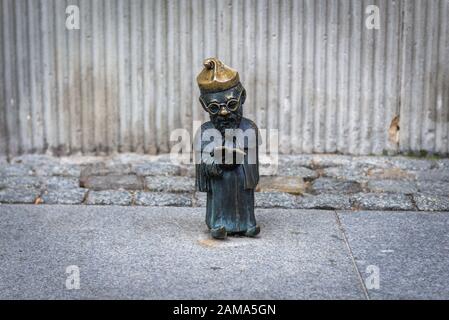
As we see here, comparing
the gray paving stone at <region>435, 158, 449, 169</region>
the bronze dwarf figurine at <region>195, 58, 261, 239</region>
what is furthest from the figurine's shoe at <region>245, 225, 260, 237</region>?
the gray paving stone at <region>435, 158, 449, 169</region>

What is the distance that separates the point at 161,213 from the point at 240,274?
1.59 meters

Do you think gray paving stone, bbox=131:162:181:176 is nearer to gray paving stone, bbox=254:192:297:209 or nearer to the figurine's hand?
gray paving stone, bbox=254:192:297:209

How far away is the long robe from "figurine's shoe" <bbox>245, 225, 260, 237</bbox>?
0.16 feet

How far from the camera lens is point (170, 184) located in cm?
761

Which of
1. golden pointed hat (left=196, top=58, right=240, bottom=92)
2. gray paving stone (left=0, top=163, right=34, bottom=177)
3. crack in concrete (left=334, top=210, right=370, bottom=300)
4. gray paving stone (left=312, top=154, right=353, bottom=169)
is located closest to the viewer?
crack in concrete (left=334, top=210, right=370, bottom=300)

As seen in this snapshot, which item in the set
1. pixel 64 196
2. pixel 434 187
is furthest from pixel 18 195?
pixel 434 187

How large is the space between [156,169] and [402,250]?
9.63 ft

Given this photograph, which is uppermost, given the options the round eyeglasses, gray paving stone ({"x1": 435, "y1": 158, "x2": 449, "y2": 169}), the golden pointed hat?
the golden pointed hat

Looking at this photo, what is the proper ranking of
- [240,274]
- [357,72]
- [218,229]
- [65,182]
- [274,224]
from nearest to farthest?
[240,274], [218,229], [274,224], [65,182], [357,72]

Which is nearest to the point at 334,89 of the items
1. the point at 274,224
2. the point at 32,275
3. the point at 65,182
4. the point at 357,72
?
the point at 357,72

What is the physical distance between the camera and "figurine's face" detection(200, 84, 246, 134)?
585 centimetres

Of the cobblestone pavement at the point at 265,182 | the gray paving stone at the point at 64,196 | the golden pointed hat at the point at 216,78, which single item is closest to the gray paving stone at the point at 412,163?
the cobblestone pavement at the point at 265,182

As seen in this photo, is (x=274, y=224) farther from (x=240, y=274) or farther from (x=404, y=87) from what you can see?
(x=404, y=87)

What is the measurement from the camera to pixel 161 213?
6.86m
